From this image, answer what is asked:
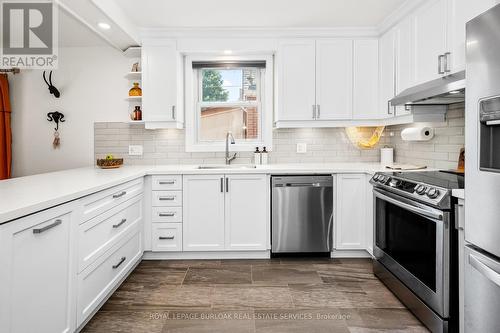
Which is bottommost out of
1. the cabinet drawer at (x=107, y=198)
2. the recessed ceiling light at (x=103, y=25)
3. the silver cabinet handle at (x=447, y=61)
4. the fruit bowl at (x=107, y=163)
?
the cabinet drawer at (x=107, y=198)

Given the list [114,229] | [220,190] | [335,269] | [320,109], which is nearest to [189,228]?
[220,190]

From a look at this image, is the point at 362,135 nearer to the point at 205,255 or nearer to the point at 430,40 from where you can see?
the point at 430,40

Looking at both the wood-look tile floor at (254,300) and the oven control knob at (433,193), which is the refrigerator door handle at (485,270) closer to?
the oven control knob at (433,193)

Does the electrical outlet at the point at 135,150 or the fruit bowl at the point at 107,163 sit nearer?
the fruit bowl at the point at 107,163

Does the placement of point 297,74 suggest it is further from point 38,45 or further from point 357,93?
point 38,45

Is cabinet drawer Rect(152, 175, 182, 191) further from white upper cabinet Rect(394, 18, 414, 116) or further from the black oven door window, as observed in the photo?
white upper cabinet Rect(394, 18, 414, 116)

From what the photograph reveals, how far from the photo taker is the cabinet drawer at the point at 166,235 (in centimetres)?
328

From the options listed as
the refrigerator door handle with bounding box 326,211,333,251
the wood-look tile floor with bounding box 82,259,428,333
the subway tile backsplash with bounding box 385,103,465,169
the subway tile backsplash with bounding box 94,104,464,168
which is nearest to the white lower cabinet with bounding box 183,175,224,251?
the wood-look tile floor with bounding box 82,259,428,333

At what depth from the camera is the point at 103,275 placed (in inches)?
89.0

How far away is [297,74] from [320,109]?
446mm

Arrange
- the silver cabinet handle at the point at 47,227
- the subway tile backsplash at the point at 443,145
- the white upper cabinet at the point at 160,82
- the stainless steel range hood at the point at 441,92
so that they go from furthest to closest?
the white upper cabinet at the point at 160,82 < the subway tile backsplash at the point at 443,145 < the stainless steel range hood at the point at 441,92 < the silver cabinet handle at the point at 47,227

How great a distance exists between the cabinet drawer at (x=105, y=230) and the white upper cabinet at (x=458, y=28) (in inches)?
105

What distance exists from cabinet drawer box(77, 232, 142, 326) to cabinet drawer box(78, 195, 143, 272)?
0.06 meters

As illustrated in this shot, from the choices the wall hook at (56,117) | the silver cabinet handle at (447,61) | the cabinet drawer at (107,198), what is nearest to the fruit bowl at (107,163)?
the cabinet drawer at (107,198)
